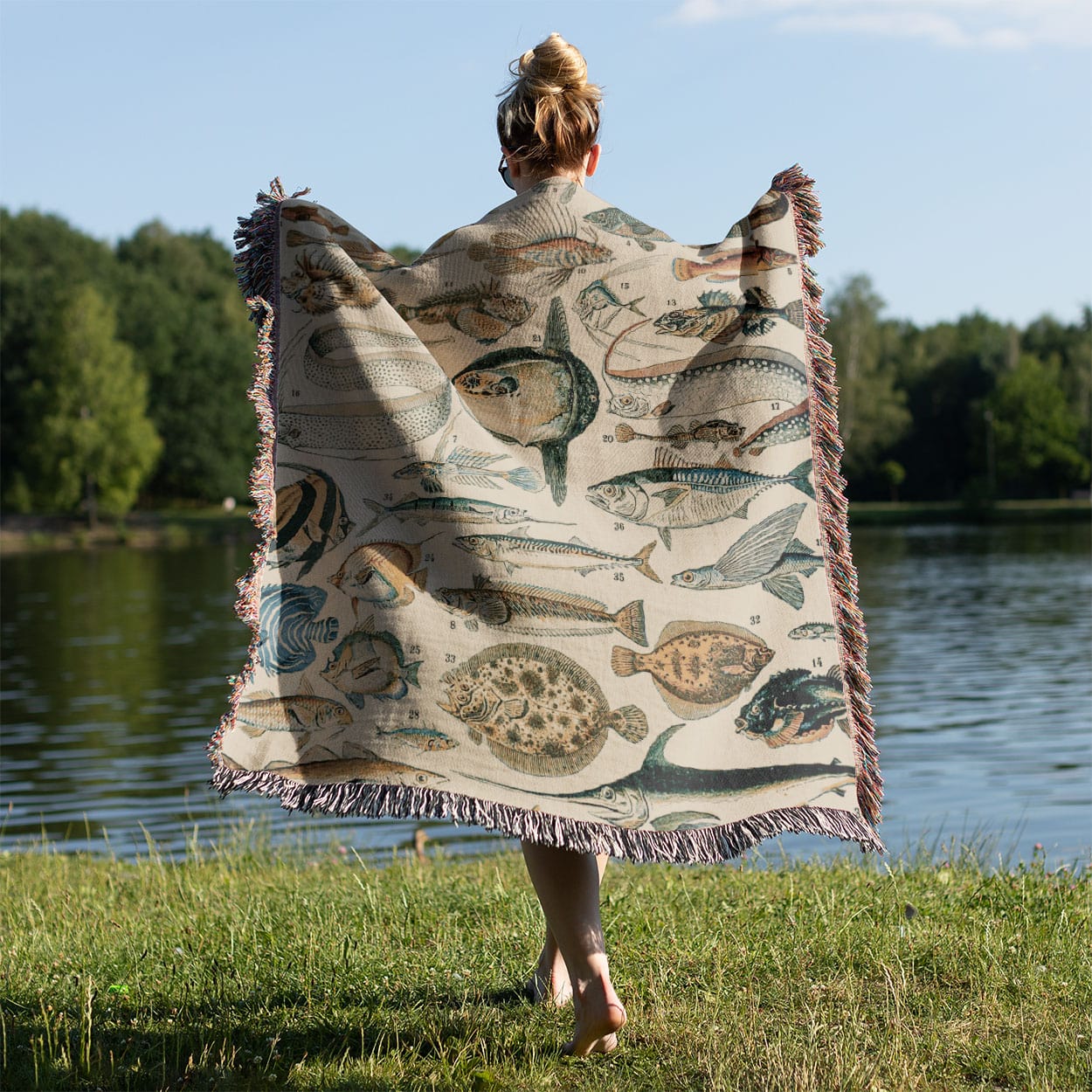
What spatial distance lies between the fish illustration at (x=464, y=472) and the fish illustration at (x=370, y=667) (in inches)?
13.8

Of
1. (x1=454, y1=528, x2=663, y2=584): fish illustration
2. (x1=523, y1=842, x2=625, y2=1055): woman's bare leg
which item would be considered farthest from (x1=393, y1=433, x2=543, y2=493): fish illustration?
(x1=523, y1=842, x2=625, y2=1055): woman's bare leg

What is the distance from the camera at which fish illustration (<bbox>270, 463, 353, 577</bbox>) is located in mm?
3115

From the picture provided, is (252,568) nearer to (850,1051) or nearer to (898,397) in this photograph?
(850,1051)

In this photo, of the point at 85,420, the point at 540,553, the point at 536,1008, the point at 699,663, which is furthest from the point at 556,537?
the point at 85,420

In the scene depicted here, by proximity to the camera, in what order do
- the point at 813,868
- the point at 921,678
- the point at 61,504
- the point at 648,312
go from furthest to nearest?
the point at 61,504
the point at 921,678
the point at 813,868
the point at 648,312

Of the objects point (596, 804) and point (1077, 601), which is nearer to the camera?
point (596, 804)

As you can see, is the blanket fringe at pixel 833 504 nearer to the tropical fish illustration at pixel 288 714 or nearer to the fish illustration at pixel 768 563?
the fish illustration at pixel 768 563

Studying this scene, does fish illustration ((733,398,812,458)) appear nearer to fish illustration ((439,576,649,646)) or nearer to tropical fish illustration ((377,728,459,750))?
fish illustration ((439,576,649,646))

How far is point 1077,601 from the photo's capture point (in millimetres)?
24188

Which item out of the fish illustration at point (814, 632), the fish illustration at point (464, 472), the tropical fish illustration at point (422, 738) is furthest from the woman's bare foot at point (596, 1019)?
the fish illustration at point (464, 472)

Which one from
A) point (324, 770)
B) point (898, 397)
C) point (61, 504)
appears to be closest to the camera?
point (324, 770)

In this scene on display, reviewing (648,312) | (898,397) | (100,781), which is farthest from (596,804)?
(898,397)

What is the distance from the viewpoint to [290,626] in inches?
121

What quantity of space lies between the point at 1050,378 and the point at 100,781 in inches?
2589
